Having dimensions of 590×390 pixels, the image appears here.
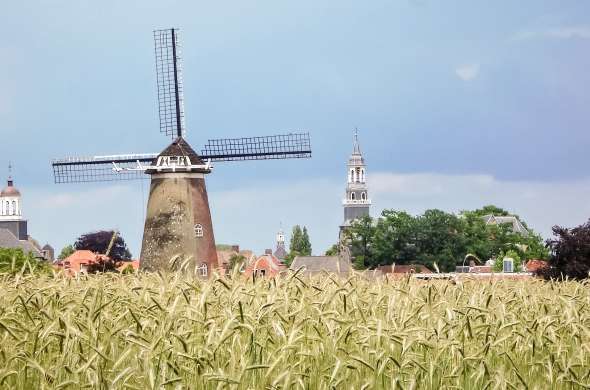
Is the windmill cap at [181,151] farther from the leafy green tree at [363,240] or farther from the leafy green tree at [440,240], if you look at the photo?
the leafy green tree at [363,240]

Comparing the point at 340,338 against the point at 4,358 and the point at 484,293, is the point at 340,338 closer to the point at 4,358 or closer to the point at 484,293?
the point at 4,358

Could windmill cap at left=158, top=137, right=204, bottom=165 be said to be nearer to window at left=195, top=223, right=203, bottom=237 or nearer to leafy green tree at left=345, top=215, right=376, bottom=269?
window at left=195, top=223, right=203, bottom=237

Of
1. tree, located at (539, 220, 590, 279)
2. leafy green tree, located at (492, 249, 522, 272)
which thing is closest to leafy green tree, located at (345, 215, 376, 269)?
leafy green tree, located at (492, 249, 522, 272)

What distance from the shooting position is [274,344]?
41.1 feet

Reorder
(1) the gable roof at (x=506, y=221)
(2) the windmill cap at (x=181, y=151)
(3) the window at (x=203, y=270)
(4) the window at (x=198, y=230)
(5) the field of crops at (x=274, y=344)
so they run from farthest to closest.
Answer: (1) the gable roof at (x=506, y=221) < (2) the windmill cap at (x=181, y=151) < (3) the window at (x=203, y=270) < (4) the window at (x=198, y=230) < (5) the field of crops at (x=274, y=344)

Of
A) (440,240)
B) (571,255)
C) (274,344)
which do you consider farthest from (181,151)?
(440,240)

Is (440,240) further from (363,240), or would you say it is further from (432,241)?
(363,240)

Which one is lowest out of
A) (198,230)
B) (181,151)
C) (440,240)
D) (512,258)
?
(512,258)

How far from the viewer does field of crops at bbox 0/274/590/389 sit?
Result: 1107cm

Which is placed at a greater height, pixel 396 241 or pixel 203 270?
pixel 396 241

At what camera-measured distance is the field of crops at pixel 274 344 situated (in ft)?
36.3

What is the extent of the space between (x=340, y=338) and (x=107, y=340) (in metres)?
2.24

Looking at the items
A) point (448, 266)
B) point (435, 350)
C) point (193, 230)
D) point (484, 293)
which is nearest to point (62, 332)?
point (435, 350)

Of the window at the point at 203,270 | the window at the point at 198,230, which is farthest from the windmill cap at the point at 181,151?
the window at the point at 203,270
